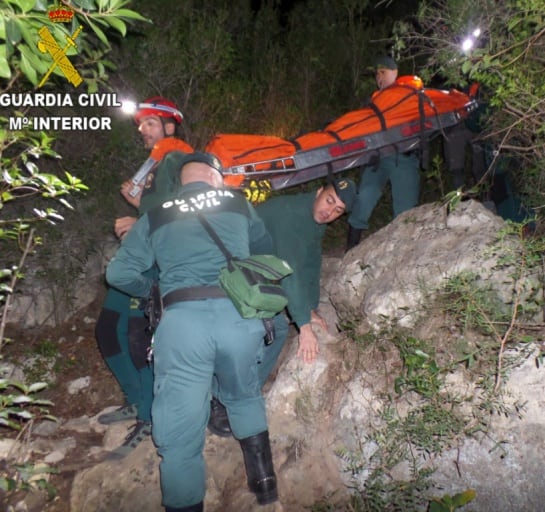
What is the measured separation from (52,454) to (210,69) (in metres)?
4.82

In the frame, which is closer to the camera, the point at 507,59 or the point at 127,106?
the point at 507,59

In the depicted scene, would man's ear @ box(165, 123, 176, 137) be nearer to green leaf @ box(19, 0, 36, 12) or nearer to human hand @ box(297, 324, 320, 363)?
human hand @ box(297, 324, 320, 363)

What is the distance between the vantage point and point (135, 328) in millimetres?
3852

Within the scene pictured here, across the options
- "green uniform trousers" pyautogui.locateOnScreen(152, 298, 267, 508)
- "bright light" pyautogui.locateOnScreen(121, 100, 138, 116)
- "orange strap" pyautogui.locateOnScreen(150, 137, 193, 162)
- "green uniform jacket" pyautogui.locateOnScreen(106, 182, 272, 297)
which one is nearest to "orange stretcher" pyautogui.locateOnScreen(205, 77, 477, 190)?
"orange strap" pyautogui.locateOnScreen(150, 137, 193, 162)

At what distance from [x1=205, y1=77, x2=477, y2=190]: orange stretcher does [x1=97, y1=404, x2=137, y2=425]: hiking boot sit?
2.14m

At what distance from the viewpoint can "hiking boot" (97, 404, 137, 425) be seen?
13.4 ft

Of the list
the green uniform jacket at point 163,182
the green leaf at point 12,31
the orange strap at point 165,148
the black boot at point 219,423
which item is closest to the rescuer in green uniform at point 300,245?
the black boot at point 219,423

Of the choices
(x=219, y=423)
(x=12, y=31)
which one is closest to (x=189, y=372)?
(x=219, y=423)

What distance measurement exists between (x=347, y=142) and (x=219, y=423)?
8.92 feet

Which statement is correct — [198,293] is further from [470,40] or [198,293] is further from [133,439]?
[470,40]

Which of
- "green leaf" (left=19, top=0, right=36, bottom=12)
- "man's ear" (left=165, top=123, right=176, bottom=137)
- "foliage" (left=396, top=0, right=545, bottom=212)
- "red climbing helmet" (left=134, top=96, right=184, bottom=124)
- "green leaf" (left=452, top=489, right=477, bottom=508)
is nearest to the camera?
"green leaf" (left=19, top=0, right=36, bottom=12)

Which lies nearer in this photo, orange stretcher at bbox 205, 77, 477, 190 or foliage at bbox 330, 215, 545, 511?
foliage at bbox 330, 215, 545, 511

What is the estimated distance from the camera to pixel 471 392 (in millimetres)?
2994

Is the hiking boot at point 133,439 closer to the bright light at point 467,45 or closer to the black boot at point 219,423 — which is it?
the black boot at point 219,423
